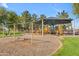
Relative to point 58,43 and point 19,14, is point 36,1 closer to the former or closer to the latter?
point 19,14

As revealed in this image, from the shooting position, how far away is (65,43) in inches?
122

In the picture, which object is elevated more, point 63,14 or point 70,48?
point 63,14

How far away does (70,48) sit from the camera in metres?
3.06

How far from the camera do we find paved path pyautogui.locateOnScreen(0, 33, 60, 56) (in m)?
3.06

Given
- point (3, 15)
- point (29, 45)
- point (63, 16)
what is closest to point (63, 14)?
point (63, 16)

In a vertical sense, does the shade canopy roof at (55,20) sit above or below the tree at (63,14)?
below

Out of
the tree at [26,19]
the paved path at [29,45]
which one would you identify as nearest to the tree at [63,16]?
the paved path at [29,45]

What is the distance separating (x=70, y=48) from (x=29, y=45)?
41 centimetres

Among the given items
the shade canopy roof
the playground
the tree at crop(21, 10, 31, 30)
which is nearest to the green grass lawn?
the playground

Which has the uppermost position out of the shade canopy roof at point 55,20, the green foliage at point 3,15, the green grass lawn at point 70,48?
the green foliage at point 3,15

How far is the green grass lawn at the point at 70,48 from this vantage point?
304cm

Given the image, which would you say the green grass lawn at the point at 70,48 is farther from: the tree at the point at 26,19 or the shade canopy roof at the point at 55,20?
the tree at the point at 26,19

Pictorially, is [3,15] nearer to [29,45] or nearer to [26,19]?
[26,19]

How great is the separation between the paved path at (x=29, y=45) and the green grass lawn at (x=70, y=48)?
0.06 meters
